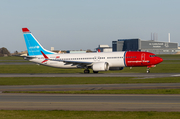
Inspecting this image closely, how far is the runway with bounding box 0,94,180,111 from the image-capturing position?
52.4 feet

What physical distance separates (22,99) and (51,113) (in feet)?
19.1

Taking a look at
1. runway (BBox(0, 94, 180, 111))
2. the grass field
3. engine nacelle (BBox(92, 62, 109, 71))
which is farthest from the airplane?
the grass field

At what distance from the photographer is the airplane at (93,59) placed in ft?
150

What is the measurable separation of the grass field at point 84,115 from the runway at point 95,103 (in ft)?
3.91

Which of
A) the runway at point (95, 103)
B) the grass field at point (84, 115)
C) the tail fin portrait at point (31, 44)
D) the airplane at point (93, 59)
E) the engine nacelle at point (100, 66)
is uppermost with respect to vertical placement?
the tail fin portrait at point (31, 44)

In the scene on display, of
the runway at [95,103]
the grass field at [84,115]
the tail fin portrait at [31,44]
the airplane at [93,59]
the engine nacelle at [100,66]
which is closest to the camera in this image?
the grass field at [84,115]

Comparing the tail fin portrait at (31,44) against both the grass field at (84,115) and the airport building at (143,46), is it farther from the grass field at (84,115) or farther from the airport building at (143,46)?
the airport building at (143,46)

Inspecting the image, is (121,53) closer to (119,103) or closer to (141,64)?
(141,64)

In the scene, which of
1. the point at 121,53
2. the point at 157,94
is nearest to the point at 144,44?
the point at 121,53

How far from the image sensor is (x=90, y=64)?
157 feet

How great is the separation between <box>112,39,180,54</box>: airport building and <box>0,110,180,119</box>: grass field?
16212 centimetres

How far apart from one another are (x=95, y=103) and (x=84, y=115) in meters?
3.65

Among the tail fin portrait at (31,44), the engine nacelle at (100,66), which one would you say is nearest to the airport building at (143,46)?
the tail fin portrait at (31,44)

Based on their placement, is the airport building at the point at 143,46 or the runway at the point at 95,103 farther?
the airport building at the point at 143,46
